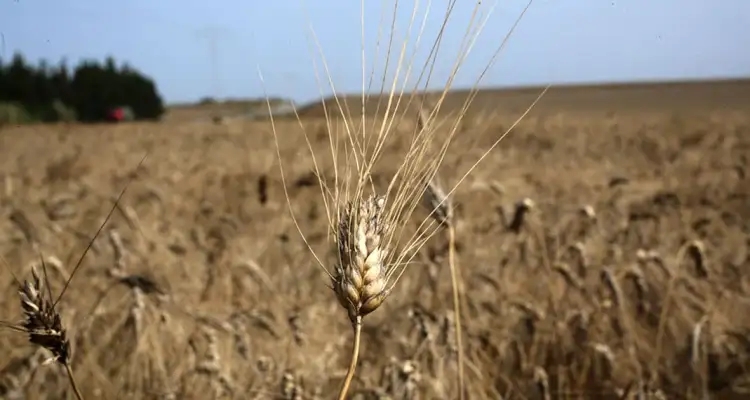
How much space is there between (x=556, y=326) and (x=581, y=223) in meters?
1.35

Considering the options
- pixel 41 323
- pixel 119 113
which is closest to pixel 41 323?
pixel 41 323

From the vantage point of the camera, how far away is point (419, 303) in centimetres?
293

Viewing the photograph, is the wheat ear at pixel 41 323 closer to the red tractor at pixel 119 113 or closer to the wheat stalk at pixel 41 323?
the wheat stalk at pixel 41 323

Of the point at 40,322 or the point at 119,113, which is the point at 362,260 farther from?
the point at 119,113

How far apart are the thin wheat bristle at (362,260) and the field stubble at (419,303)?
81 centimetres

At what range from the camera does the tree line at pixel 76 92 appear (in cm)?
1573

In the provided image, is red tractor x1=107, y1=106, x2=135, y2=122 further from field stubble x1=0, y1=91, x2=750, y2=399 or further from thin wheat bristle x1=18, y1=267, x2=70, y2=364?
thin wheat bristle x1=18, y1=267, x2=70, y2=364

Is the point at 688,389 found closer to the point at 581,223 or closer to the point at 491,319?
the point at 491,319

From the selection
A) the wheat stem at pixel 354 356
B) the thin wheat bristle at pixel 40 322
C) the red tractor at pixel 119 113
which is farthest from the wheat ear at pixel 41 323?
the red tractor at pixel 119 113

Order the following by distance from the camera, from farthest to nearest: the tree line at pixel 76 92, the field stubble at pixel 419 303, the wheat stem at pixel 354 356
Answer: the tree line at pixel 76 92 → the field stubble at pixel 419 303 → the wheat stem at pixel 354 356

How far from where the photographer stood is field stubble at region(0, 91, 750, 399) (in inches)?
93.6

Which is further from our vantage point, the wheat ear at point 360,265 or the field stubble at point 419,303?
the field stubble at point 419,303

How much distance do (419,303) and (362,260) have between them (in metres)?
2.08

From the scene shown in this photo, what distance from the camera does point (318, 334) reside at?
9.23 ft
